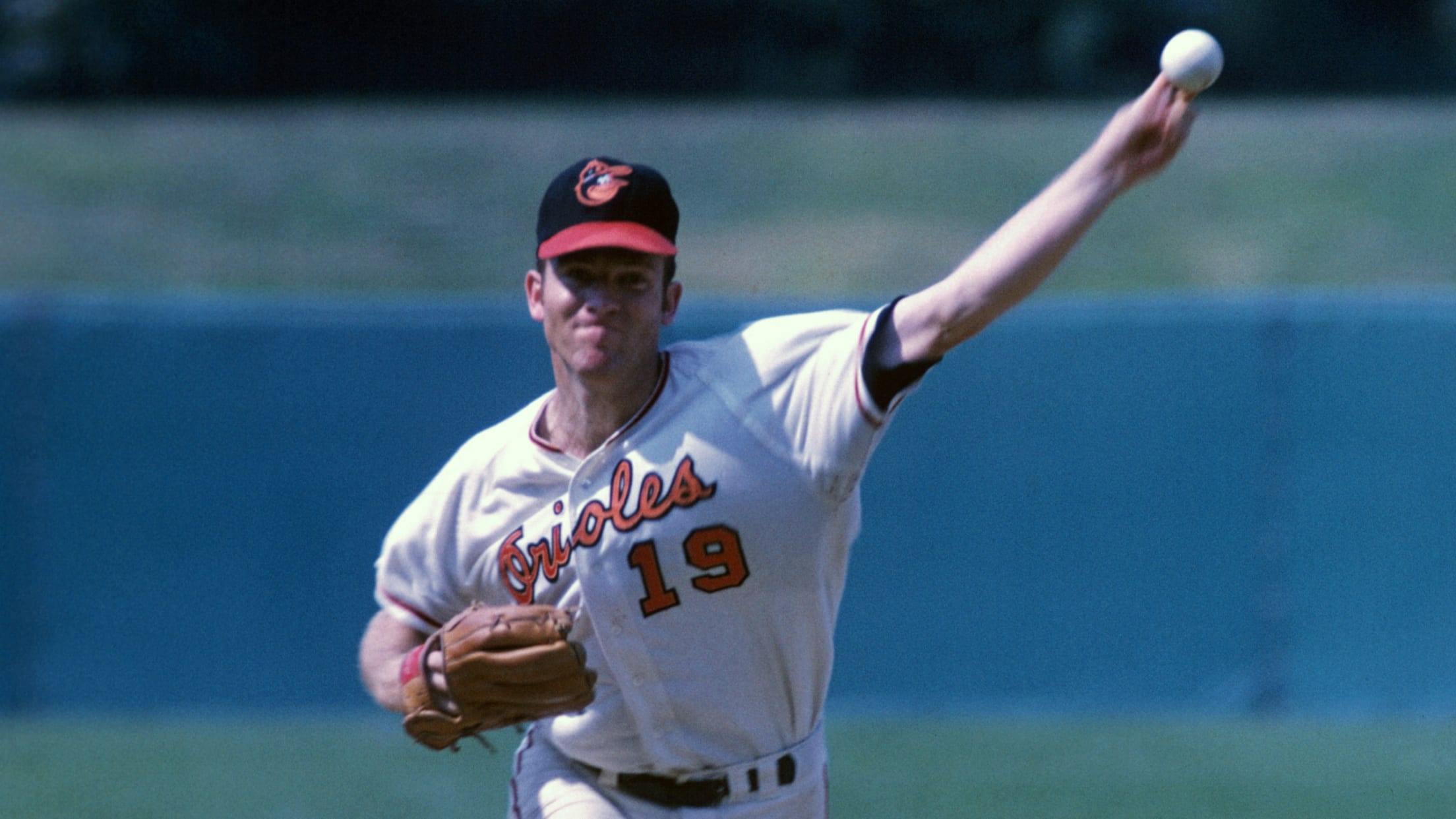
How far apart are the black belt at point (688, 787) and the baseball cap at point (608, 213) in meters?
0.94

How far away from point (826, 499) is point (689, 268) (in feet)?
31.0

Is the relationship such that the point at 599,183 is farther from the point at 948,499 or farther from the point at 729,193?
the point at 729,193

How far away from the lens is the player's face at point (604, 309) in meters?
3.05

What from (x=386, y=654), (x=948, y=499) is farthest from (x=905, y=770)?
(x=386, y=654)

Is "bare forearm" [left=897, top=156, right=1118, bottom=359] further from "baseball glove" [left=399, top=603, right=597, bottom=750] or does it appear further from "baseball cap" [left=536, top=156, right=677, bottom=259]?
"baseball glove" [left=399, top=603, right=597, bottom=750]

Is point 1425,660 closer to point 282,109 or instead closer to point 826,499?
point 826,499

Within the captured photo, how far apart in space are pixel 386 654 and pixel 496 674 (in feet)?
1.35

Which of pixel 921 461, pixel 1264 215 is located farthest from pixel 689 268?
pixel 921 461

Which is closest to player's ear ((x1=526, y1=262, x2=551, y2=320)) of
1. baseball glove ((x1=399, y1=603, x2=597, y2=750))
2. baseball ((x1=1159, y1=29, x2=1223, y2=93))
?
baseball glove ((x1=399, y1=603, x2=597, y2=750))

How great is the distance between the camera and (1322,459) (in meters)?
7.30

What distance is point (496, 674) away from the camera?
9.84ft

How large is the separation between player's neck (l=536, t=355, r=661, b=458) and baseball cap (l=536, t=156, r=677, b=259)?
227 millimetres

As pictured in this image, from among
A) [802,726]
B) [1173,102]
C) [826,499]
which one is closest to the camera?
[1173,102]

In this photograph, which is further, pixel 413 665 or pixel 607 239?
pixel 413 665
